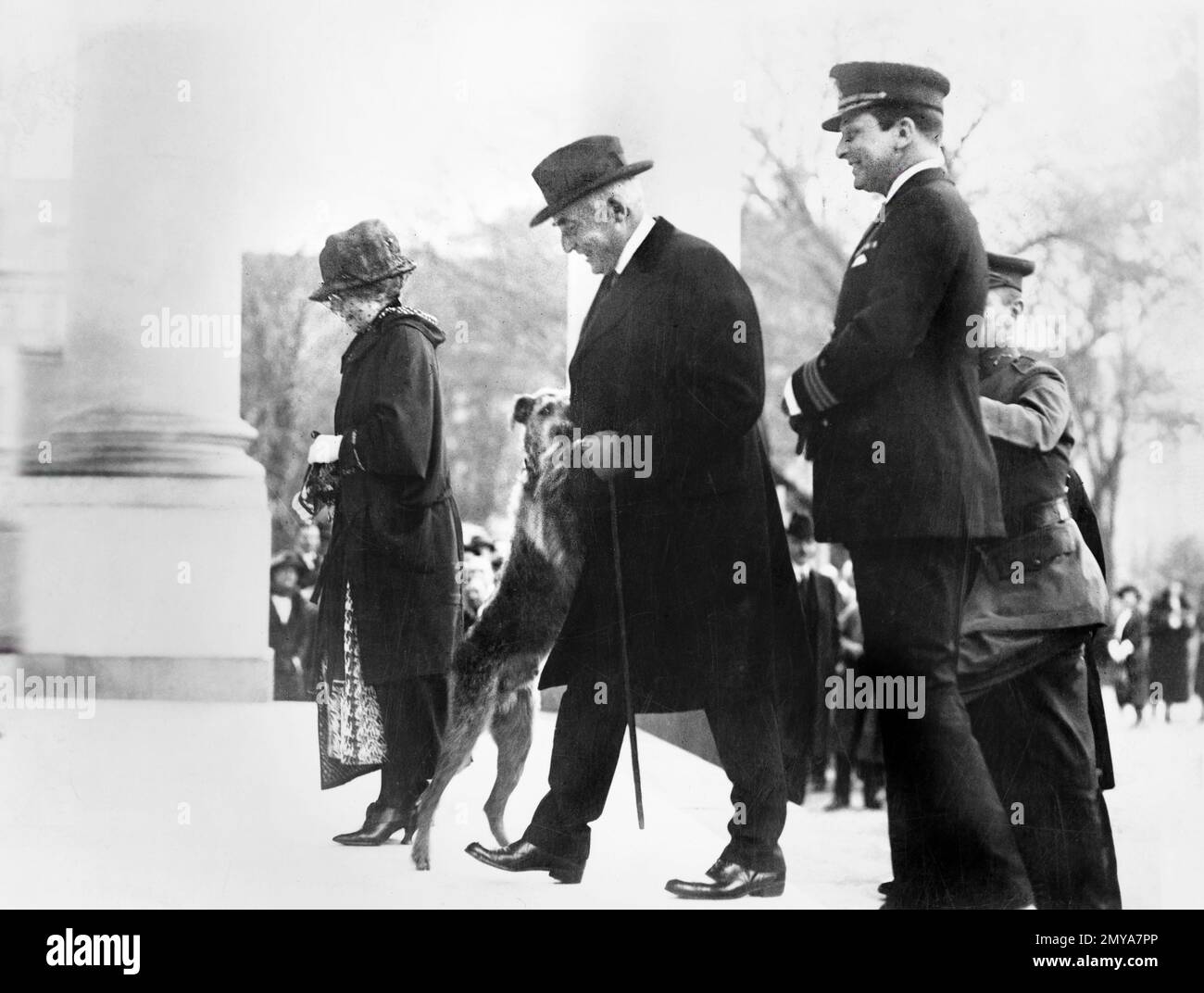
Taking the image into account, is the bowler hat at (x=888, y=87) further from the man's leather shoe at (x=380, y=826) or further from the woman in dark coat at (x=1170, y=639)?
the man's leather shoe at (x=380, y=826)

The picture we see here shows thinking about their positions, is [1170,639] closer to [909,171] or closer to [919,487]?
[919,487]

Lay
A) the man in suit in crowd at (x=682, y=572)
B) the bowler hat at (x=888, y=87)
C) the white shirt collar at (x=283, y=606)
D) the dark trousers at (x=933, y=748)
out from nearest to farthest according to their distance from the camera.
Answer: the dark trousers at (x=933, y=748) → the man in suit in crowd at (x=682, y=572) → the bowler hat at (x=888, y=87) → the white shirt collar at (x=283, y=606)

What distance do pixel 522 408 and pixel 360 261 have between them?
2.64ft

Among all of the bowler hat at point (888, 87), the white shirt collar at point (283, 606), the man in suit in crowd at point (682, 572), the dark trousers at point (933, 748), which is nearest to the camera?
the dark trousers at point (933, 748)

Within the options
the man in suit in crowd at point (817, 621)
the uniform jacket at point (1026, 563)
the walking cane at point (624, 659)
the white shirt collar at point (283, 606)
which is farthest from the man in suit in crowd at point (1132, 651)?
the white shirt collar at point (283, 606)

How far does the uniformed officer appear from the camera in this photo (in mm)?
5336

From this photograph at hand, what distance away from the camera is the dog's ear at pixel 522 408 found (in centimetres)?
547

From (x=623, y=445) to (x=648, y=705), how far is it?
0.93 m

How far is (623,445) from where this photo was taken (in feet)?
17.5

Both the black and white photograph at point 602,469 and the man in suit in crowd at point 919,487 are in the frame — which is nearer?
the man in suit in crowd at point 919,487

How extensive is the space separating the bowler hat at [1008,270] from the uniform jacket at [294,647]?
2.76 meters

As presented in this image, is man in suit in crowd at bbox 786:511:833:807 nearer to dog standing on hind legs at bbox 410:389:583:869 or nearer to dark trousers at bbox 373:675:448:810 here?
dog standing on hind legs at bbox 410:389:583:869

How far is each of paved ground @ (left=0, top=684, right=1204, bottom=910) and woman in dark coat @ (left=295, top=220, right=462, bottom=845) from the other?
0.13 meters
